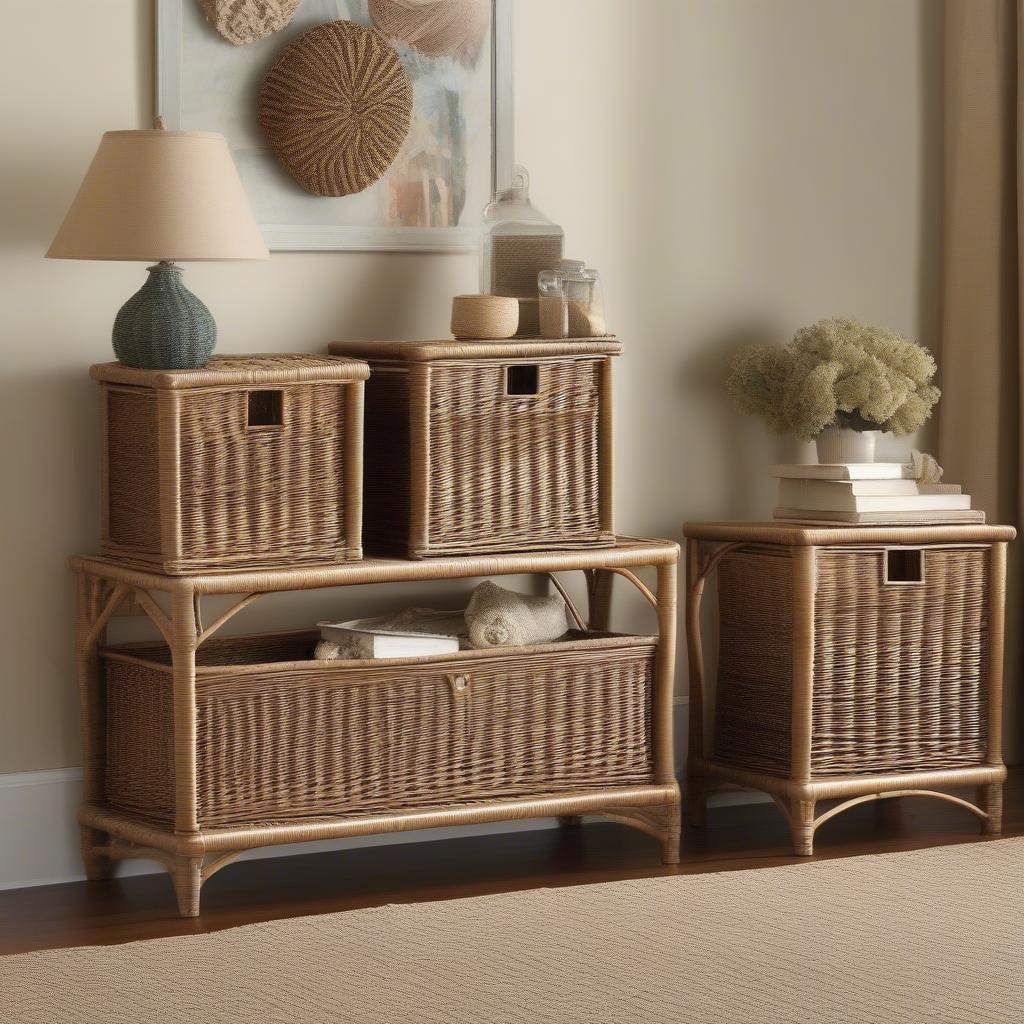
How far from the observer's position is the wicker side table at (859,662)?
3.00 meters

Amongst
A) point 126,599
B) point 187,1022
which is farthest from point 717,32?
point 187,1022

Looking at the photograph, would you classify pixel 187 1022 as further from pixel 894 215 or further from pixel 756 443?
pixel 894 215

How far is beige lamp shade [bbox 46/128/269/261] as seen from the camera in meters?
2.54

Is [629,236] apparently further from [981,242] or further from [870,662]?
[870,662]

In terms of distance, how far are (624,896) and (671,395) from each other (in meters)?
1.12

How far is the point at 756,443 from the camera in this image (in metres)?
3.45

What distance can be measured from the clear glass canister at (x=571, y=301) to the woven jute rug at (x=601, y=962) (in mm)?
943

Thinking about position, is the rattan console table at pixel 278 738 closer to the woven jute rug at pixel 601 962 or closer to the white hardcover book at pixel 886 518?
the woven jute rug at pixel 601 962

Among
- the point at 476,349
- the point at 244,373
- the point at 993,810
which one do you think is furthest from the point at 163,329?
the point at 993,810

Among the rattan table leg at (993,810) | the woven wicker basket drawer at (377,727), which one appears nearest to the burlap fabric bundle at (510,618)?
the woven wicker basket drawer at (377,727)

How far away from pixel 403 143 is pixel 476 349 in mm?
506

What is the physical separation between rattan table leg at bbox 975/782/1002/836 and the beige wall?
2.38ft

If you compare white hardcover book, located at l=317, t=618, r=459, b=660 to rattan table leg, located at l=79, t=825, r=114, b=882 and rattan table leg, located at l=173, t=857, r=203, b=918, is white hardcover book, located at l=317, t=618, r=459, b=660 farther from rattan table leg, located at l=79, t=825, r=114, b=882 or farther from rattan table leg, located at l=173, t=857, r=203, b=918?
rattan table leg, located at l=79, t=825, r=114, b=882

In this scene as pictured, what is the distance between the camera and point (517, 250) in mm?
2926
